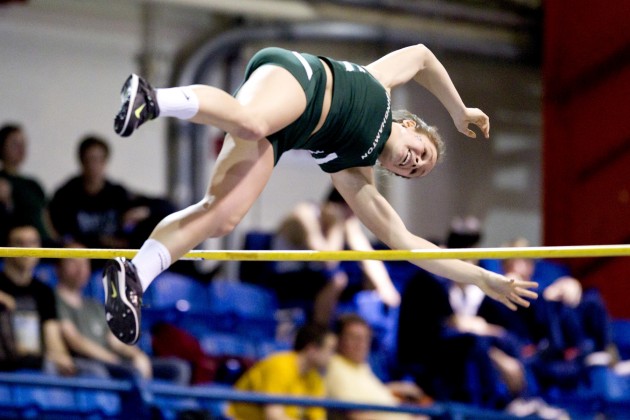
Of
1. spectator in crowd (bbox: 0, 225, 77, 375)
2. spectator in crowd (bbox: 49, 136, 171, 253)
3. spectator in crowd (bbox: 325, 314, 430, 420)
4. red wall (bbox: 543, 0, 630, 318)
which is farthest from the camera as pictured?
red wall (bbox: 543, 0, 630, 318)

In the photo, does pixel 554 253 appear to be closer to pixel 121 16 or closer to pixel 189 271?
pixel 189 271

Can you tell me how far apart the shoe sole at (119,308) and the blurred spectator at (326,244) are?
284cm

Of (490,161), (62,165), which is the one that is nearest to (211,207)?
(62,165)

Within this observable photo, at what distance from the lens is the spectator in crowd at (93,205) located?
20.1 ft

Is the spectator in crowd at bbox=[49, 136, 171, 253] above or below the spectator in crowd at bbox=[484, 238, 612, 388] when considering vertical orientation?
above

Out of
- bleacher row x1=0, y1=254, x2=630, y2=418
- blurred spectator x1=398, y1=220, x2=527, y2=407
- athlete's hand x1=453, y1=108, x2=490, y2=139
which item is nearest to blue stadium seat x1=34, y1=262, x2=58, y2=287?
bleacher row x1=0, y1=254, x2=630, y2=418

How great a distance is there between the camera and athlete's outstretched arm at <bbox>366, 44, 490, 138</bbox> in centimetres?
370

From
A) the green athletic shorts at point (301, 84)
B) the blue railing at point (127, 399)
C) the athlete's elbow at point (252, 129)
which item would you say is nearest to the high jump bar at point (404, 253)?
the green athletic shorts at point (301, 84)

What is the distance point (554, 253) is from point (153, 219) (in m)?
3.05

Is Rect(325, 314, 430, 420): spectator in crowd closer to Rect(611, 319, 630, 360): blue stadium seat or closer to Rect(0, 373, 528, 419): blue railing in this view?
Rect(0, 373, 528, 419): blue railing

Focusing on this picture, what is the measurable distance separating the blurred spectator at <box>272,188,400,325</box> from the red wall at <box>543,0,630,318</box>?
7.85ft

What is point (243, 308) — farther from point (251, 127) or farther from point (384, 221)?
point (251, 127)

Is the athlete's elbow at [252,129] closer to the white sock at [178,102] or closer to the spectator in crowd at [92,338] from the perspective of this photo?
the white sock at [178,102]

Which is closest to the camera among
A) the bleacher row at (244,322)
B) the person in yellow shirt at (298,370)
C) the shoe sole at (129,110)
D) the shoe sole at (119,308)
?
the shoe sole at (129,110)
